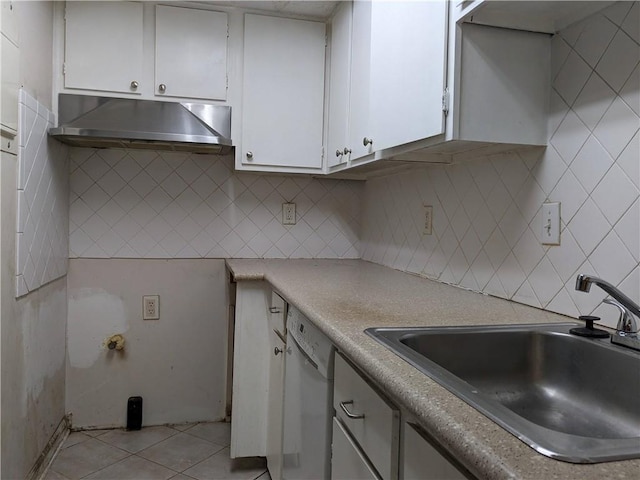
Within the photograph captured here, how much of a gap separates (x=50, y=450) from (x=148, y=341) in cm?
65

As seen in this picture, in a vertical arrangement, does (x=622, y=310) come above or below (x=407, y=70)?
below

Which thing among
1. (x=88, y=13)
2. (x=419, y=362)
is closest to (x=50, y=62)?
(x=88, y=13)

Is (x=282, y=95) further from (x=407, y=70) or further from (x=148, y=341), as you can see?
(x=148, y=341)

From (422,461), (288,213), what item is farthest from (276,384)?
(422,461)

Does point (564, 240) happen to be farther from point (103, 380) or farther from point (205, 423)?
point (103, 380)

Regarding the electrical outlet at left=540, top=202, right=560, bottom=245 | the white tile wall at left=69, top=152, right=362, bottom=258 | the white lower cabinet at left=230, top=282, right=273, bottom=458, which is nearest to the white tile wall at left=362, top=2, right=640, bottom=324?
the electrical outlet at left=540, top=202, right=560, bottom=245

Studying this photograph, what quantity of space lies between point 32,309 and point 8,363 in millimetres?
307

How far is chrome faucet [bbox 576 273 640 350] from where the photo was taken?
3.15 feet

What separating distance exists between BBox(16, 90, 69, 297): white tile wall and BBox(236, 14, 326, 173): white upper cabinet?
83cm

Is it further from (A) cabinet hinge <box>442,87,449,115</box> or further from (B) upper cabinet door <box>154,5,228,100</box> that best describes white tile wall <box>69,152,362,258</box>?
(A) cabinet hinge <box>442,87,449,115</box>

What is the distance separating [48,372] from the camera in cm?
214

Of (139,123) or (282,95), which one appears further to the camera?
(282,95)

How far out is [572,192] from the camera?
4.15 feet

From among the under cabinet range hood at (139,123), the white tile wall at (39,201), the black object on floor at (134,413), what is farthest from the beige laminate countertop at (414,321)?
the black object on floor at (134,413)
